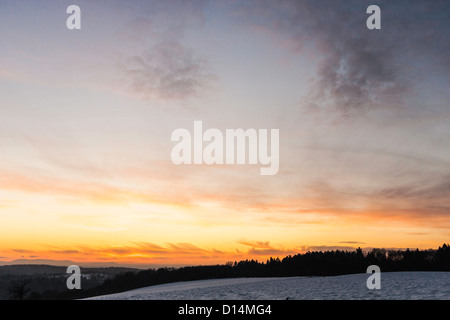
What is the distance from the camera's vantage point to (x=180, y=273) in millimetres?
136375

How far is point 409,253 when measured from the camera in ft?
414
